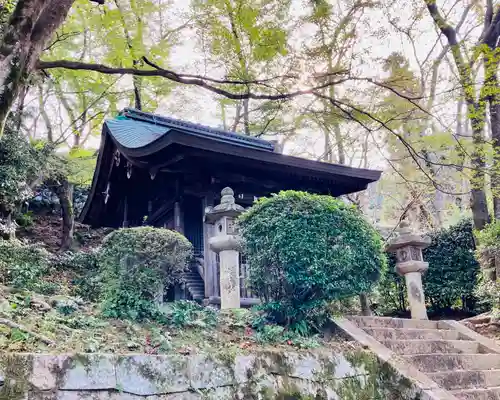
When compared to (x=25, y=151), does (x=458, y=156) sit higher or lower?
lower

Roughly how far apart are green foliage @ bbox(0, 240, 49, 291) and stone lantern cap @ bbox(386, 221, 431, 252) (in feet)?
18.8

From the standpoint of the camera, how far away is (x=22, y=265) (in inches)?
262

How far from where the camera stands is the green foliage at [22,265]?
5.56m

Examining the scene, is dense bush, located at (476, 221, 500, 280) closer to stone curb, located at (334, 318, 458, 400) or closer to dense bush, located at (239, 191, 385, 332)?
dense bush, located at (239, 191, 385, 332)

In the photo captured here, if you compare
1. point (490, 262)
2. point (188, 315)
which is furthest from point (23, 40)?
point (490, 262)

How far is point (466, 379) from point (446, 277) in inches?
171

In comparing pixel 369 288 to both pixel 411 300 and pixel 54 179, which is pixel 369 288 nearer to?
pixel 411 300

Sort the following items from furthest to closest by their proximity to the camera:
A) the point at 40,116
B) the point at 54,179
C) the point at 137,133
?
the point at 40,116
the point at 54,179
the point at 137,133

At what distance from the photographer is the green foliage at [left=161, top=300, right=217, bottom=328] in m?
4.29

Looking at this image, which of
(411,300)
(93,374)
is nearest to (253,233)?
(93,374)

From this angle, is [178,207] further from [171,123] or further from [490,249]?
[490,249]

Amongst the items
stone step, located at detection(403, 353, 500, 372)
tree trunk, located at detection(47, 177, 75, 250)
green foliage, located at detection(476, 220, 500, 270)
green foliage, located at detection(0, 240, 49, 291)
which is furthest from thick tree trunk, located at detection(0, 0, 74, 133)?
tree trunk, located at detection(47, 177, 75, 250)

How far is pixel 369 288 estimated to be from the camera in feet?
16.8

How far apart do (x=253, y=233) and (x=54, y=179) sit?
8698mm
